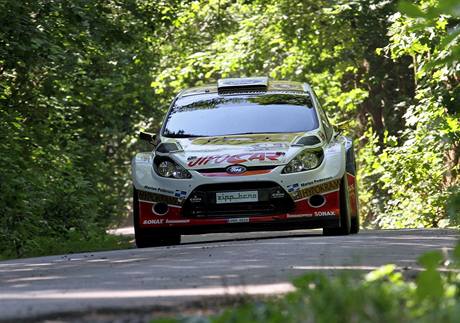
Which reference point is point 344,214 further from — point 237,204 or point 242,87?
point 242,87

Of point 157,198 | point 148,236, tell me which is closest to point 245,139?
point 157,198

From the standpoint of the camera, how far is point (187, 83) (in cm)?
3919

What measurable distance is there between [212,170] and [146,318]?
24.6 feet

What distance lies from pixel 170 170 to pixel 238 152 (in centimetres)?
77

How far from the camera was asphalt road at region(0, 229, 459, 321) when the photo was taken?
7055mm

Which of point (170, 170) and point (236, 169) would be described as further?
point (170, 170)

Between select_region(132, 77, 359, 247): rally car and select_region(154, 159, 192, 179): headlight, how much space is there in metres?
0.01

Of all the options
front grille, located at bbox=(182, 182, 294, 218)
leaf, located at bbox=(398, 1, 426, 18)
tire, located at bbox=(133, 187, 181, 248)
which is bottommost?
tire, located at bbox=(133, 187, 181, 248)

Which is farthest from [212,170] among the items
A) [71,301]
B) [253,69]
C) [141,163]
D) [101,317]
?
[253,69]

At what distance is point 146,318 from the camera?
20.2ft

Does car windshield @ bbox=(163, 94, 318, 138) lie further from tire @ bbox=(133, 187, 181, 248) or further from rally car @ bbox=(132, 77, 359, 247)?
tire @ bbox=(133, 187, 181, 248)

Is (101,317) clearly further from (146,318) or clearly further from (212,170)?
(212,170)

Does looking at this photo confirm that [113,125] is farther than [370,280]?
Yes

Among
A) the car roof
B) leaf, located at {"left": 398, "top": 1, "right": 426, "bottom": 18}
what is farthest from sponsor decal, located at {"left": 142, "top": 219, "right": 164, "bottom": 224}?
leaf, located at {"left": 398, "top": 1, "right": 426, "bottom": 18}
